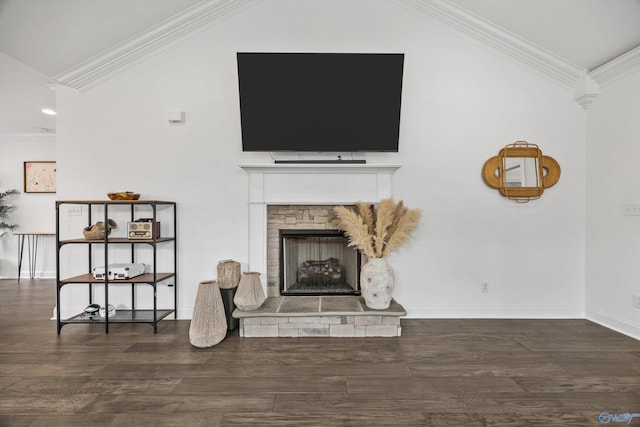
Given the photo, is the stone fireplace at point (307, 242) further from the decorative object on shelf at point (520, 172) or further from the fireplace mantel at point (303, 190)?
the decorative object on shelf at point (520, 172)

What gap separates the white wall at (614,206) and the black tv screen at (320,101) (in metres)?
1.85

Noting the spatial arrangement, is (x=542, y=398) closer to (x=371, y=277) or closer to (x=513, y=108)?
(x=371, y=277)

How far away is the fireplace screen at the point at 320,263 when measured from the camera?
133 inches

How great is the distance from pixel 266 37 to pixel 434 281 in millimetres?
2853

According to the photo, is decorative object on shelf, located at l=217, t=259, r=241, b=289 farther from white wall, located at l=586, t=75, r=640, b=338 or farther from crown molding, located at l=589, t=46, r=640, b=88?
crown molding, located at l=589, t=46, r=640, b=88

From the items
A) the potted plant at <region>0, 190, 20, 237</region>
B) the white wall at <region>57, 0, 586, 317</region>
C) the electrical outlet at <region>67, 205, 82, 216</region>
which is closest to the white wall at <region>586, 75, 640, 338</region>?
the white wall at <region>57, 0, 586, 317</region>

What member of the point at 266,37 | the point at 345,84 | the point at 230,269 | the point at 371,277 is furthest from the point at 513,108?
the point at 230,269

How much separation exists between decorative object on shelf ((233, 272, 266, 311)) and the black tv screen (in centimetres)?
119

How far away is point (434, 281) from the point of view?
10.6 ft

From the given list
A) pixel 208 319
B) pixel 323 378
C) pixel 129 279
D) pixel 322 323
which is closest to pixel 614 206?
pixel 322 323

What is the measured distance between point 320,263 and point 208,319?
4.17ft

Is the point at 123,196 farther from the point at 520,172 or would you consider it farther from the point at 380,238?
the point at 520,172

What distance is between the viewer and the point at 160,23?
3.08 metres

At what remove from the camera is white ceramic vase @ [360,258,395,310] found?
9.15 ft
